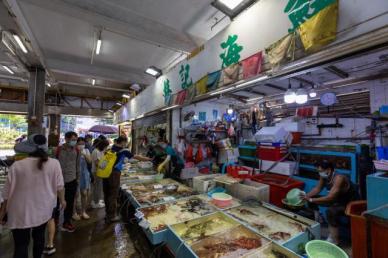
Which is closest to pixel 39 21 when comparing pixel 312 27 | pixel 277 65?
pixel 277 65

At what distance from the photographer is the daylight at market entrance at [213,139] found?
1934 mm

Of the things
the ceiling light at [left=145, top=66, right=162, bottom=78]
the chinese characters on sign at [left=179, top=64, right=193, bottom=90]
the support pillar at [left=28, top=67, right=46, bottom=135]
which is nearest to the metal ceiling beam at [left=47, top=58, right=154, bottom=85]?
the support pillar at [left=28, top=67, right=46, bottom=135]

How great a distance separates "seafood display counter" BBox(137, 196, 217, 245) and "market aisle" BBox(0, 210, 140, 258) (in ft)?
2.58

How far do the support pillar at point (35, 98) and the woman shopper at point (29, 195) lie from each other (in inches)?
184

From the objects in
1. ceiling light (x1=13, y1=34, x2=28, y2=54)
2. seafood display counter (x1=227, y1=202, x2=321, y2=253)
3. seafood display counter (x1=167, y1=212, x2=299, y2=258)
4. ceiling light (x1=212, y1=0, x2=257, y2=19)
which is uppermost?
ceiling light (x1=212, y1=0, x2=257, y2=19)

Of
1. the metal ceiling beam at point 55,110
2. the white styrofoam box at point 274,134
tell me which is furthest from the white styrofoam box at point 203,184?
the metal ceiling beam at point 55,110

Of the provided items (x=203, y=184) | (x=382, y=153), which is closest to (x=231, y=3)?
(x=203, y=184)

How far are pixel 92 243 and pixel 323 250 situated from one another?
323 centimetres

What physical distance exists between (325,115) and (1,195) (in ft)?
21.2

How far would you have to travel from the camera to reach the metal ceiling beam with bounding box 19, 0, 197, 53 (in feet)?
10.5

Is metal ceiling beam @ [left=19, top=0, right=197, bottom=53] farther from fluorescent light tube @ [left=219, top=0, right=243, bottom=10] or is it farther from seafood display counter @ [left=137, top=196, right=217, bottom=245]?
A: seafood display counter @ [left=137, top=196, right=217, bottom=245]

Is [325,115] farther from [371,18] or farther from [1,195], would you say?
[1,195]

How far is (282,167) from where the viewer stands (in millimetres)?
4555

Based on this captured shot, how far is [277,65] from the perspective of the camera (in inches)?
93.9
